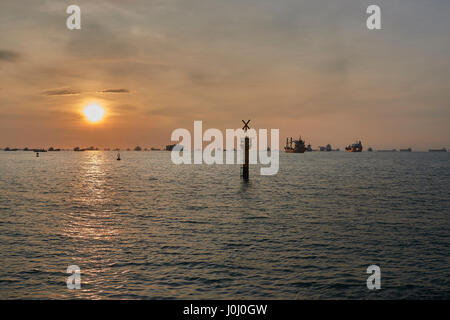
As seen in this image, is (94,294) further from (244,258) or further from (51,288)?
(244,258)

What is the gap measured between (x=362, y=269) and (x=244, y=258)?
6899mm

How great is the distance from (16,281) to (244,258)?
12.6 meters

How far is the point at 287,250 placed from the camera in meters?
24.8

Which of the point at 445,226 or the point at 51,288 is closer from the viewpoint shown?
the point at 51,288

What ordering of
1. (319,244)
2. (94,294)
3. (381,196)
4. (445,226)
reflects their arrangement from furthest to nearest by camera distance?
(381,196), (445,226), (319,244), (94,294)

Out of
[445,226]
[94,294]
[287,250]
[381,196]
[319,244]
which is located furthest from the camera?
[381,196]

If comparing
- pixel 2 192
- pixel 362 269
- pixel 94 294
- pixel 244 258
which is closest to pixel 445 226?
pixel 362 269
